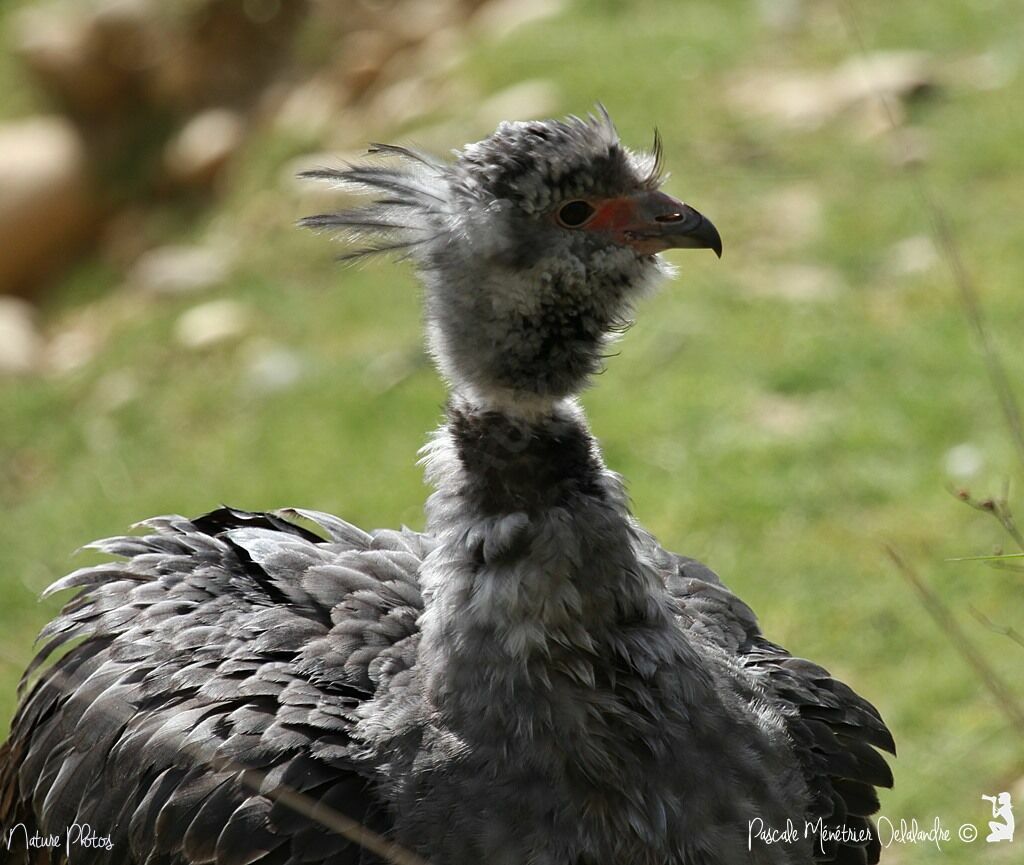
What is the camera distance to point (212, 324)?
7102 mm

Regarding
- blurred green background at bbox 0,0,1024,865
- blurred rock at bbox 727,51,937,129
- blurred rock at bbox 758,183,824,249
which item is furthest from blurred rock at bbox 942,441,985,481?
blurred rock at bbox 727,51,937,129

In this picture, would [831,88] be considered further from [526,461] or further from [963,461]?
[526,461]

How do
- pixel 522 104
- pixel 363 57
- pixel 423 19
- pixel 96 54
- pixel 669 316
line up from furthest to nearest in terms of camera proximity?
pixel 96 54
pixel 423 19
pixel 363 57
pixel 522 104
pixel 669 316

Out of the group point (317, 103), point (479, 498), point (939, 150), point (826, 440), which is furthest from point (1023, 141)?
point (479, 498)

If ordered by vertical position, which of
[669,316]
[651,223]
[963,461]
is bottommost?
[651,223]

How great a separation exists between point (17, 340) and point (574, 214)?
591cm

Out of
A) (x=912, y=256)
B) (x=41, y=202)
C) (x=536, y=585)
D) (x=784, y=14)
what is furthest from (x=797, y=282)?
(x=41, y=202)

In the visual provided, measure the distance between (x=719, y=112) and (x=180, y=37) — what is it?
4.29m

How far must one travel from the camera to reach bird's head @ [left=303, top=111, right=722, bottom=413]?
2.59 meters

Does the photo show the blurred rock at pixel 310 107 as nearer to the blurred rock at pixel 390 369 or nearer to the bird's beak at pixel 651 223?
the blurred rock at pixel 390 369

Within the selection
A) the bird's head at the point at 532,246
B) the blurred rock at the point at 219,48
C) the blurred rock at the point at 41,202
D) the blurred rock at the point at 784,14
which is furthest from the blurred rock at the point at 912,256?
the blurred rock at the point at 41,202

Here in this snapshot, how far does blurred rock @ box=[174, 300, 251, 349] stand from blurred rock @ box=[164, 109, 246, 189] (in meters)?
2.07

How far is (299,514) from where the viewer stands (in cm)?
338

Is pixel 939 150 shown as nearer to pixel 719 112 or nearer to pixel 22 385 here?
pixel 719 112
